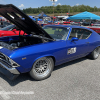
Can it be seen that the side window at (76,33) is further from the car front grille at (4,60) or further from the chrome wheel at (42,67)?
the car front grille at (4,60)

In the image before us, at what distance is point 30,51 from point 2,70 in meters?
0.83

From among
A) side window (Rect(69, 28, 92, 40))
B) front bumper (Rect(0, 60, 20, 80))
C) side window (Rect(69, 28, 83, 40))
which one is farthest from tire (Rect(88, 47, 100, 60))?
front bumper (Rect(0, 60, 20, 80))

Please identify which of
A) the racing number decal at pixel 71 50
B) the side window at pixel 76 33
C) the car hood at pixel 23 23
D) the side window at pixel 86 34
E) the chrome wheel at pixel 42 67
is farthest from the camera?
the side window at pixel 86 34

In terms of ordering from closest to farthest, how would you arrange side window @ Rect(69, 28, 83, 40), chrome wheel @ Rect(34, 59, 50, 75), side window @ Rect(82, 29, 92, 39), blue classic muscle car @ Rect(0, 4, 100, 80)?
blue classic muscle car @ Rect(0, 4, 100, 80) < chrome wheel @ Rect(34, 59, 50, 75) < side window @ Rect(69, 28, 83, 40) < side window @ Rect(82, 29, 92, 39)

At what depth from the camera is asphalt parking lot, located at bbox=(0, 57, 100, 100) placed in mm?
2454

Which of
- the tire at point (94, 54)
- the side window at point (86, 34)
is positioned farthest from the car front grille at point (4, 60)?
the tire at point (94, 54)

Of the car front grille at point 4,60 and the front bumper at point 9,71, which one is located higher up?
the car front grille at point 4,60

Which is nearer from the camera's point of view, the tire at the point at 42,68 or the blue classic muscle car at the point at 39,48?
the blue classic muscle car at the point at 39,48

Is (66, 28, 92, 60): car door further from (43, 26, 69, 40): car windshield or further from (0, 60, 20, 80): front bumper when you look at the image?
(0, 60, 20, 80): front bumper

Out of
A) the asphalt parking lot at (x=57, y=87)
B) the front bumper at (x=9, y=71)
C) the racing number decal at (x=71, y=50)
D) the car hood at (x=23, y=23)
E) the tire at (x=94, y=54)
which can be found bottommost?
the asphalt parking lot at (x=57, y=87)

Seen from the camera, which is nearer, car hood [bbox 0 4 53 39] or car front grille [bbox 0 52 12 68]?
car front grille [bbox 0 52 12 68]

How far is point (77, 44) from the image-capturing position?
3.73m

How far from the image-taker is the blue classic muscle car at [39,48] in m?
2.60

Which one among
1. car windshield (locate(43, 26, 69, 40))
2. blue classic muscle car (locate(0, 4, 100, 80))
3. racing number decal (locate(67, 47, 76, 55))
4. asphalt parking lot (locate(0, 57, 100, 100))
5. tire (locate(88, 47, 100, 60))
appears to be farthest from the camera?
tire (locate(88, 47, 100, 60))
